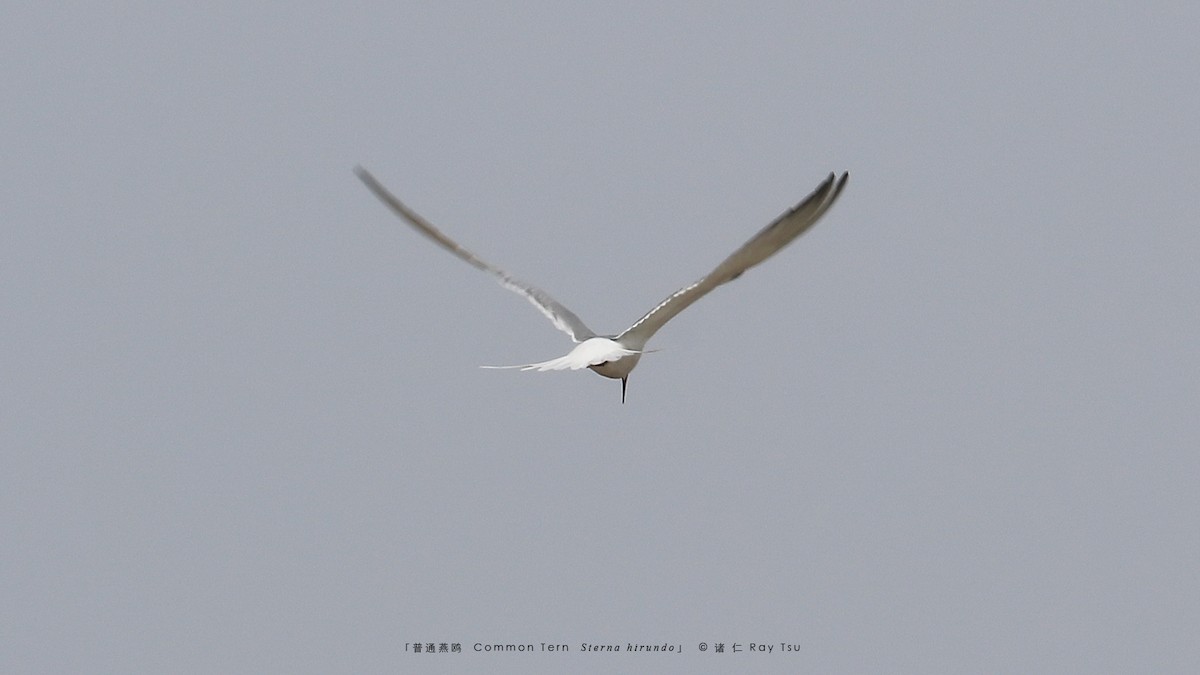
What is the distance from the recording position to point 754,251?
11.3 meters

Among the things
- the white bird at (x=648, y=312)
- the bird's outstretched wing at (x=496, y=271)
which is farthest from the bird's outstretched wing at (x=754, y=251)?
the bird's outstretched wing at (x=496, y=271)

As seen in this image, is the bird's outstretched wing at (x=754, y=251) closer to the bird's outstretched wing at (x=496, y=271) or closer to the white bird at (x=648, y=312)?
the white bird at (x=648, y=312)

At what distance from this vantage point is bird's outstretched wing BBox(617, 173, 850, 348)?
10.9 metres

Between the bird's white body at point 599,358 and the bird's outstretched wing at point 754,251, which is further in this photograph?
the bird's white body at point 599,358

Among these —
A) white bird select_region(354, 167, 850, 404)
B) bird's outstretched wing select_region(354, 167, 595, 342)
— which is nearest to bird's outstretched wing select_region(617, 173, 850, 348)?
white bird select_region(354, 167, 850, 404)

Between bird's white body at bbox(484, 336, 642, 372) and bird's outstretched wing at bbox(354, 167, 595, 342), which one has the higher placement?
bird's outstretched wing at bbox(354, 167, 595, 342)

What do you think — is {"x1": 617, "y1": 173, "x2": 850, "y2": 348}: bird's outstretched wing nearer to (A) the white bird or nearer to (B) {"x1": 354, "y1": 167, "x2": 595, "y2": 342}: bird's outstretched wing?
(A) the white bird

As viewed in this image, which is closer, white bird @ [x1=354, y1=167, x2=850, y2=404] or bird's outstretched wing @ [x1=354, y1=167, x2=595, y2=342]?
white bird @ [x1=354, y1=167, x2=850, y2=404]

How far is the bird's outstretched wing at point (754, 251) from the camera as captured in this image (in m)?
10.9

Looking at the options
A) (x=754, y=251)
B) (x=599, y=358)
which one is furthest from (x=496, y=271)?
(x=754, y=251)

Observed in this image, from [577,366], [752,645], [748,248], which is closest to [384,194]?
[577,366]

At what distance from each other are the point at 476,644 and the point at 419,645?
48 cm

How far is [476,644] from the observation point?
496 inches

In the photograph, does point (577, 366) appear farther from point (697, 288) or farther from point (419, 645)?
point (419, 645)
